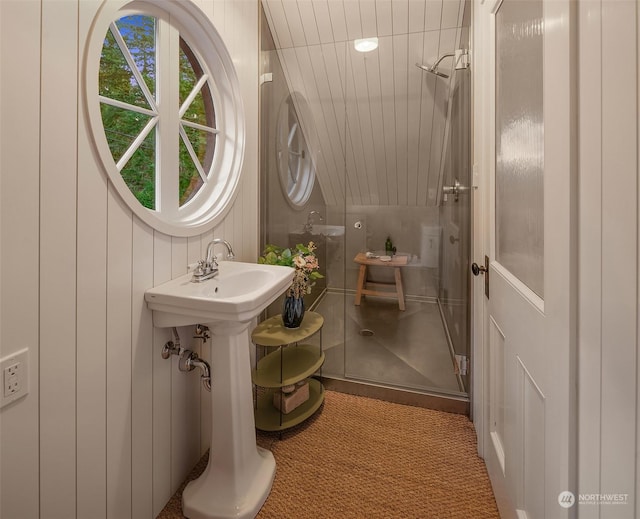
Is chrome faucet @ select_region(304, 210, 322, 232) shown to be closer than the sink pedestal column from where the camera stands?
No

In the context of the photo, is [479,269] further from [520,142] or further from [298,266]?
[298,266]

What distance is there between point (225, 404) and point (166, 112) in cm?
130

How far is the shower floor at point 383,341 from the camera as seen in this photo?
2252mm

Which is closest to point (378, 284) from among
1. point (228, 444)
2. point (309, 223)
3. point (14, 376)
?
point (309, 223)

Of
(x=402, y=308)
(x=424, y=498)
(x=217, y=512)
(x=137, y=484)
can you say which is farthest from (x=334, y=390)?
(x=137, y=484)

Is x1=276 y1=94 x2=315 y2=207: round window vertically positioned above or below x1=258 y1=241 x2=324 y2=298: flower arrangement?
above

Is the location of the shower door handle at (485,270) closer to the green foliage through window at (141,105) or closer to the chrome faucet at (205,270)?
the chrome faucet at (205,270)

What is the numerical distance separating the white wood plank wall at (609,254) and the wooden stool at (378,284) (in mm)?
1679

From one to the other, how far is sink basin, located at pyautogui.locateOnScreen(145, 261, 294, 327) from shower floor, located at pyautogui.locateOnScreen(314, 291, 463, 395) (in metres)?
0.94

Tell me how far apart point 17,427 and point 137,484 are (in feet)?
1.93

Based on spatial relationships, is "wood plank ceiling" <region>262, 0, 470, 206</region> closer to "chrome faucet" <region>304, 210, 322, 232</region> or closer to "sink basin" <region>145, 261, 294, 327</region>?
"chrome faucet" <region>304, 210, 322, 232</region>

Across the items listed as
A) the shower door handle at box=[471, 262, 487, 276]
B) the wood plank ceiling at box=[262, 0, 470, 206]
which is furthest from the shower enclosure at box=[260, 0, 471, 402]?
the shower door handle at box=[471, 262, 487, 276]

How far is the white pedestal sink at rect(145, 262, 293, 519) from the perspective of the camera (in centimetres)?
127

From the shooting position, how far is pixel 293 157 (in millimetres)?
2422
